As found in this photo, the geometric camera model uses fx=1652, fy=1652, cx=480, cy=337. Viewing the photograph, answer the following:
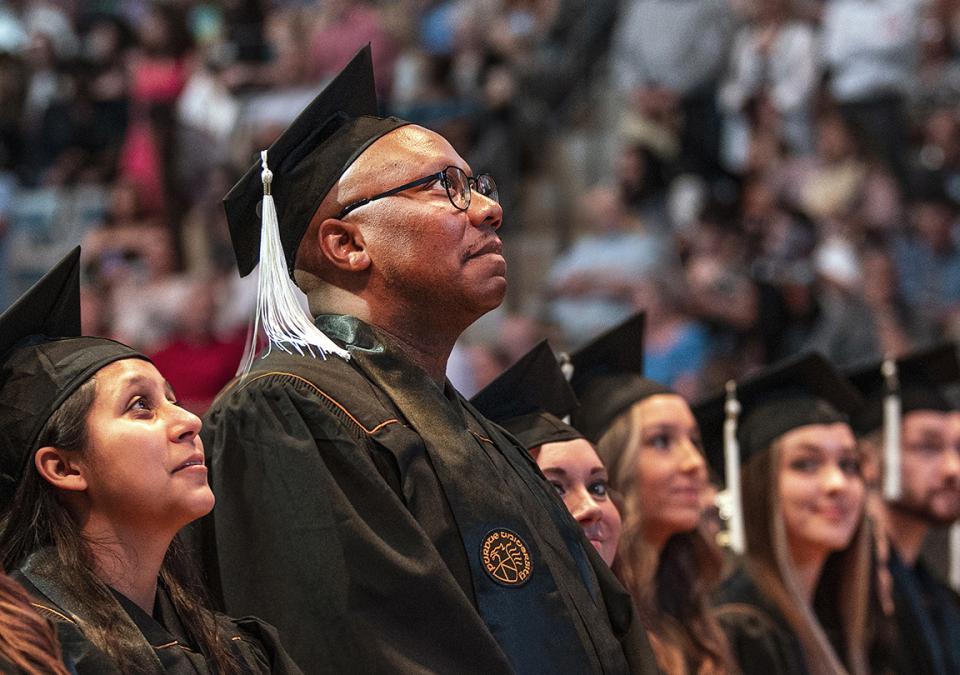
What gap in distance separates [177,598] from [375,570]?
1.17 feet

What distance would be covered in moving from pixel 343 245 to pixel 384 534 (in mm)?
665

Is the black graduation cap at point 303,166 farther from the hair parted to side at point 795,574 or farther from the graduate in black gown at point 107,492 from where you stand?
Answer: the hair parted to side at point 795,574

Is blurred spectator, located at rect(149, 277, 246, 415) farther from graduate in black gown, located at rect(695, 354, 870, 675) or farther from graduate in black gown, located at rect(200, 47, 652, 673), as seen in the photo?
graduate in black gown, located at rect(200, 47, 652, 673)

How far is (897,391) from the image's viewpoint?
575 centimetres

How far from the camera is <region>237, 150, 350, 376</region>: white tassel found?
3.24m

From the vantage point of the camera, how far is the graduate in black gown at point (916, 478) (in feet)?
18.5

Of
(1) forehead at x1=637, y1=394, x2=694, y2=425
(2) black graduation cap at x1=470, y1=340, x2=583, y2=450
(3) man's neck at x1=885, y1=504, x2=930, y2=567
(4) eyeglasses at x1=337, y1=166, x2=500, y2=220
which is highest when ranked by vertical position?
(4) eyeglasses at x1=337, y1=166, x2=500, y2=220

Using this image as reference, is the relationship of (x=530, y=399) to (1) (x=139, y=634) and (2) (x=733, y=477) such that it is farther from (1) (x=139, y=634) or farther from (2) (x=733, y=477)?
(1) (x=139, y=634)

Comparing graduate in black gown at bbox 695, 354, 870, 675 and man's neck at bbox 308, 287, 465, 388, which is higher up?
man's neck at bbox 308, 287, 465, 388

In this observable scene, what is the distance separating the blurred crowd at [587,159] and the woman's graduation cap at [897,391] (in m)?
1.83

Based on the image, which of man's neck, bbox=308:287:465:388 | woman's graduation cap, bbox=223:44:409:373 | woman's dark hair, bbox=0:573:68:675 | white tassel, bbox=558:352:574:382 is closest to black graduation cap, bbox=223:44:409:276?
woman's graduation cap, bbox=223:44:409:373

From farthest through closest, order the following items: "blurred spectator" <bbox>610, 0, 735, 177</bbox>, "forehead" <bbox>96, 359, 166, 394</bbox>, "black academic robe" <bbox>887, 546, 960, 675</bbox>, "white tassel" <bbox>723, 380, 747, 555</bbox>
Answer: "blurred spectator" <bbox>610, 0, 735, 177</bbox>, "black academic robe" <bbox>887, 546, 960, 675</bbox>, "white tassel" <bbox>723, 380, 747, 555</bbox>, "forehead" <bbox>96, 359, 166, 394</bbox>

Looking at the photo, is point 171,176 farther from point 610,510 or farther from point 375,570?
point 375,570

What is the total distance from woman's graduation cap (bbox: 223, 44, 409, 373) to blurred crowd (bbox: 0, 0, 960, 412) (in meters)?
4.44
